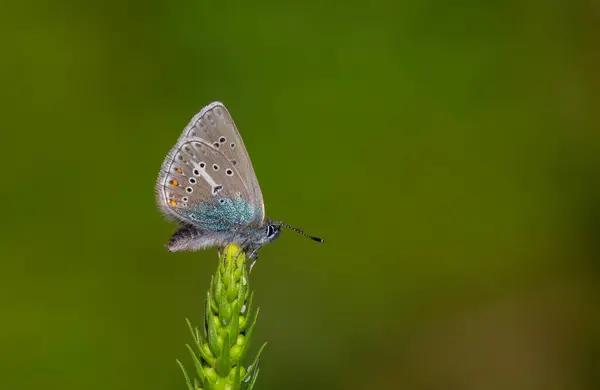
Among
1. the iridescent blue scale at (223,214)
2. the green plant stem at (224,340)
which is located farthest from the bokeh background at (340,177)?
the green plant stem at (224,340)

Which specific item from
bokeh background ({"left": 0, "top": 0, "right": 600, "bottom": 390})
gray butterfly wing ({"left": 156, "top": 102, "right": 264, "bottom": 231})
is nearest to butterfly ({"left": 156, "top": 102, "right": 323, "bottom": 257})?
gray butterfly wing ({"left": 156, "top": 102, "right": 264, "bottom": 231})

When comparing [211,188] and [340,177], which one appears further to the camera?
[340,177]

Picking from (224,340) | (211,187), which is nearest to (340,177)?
(211,187)

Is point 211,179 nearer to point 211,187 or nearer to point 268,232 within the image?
point 211,187

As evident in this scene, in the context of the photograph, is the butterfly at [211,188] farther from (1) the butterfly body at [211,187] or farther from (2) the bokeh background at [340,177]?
(2) the bokeh background at [340,177]

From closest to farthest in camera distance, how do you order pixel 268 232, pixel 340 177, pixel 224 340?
pixel 224 340 → pixel 268 232 → pixel 340 177

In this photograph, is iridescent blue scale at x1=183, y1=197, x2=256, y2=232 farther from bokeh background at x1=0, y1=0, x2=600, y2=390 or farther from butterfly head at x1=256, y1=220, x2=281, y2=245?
bokeh background at x1=0, y1=0, x2=600, y2=390
